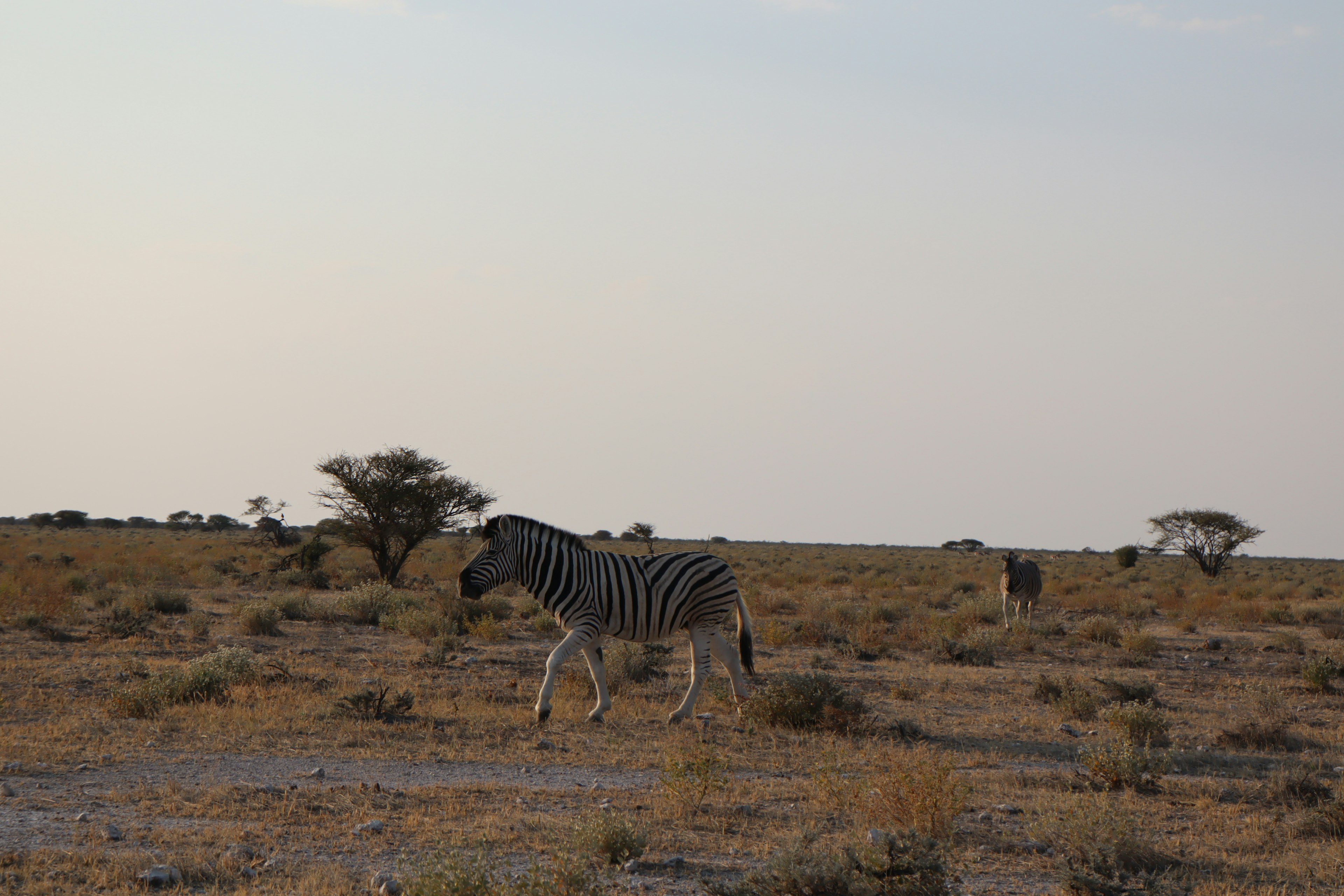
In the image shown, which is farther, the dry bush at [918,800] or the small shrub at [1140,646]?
the small shrub at [1140,646]

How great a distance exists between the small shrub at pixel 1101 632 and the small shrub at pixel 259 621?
16.3m

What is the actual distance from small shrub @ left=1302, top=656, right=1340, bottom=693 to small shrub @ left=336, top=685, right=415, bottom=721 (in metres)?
12.8

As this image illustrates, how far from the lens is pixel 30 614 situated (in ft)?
61.9

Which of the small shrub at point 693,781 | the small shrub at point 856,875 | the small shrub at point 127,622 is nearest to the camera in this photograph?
the small shrub at point 856,875

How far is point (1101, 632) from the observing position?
21.7m

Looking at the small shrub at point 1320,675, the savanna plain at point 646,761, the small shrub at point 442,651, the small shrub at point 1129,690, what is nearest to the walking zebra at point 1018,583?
the savanna plain at point 646,761

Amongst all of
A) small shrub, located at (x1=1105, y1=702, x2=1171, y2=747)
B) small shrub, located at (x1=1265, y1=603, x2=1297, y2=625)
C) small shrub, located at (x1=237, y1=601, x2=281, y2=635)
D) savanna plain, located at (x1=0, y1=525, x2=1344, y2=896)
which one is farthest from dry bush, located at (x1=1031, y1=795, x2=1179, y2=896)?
small shrub, located at (x1=1265, y1=603, x2=1297, y2=625)

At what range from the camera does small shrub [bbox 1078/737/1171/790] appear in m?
9.08

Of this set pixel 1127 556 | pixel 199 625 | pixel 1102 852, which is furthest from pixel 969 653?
pixel 1127 556

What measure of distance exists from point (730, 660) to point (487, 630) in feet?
28.8

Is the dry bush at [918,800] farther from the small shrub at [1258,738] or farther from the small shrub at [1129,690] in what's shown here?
the small shrub at [1129,690]

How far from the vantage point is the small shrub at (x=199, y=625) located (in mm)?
18578

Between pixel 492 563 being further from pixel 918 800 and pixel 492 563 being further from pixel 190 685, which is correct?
pixel 918 800

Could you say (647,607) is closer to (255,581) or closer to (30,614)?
(30,614)
